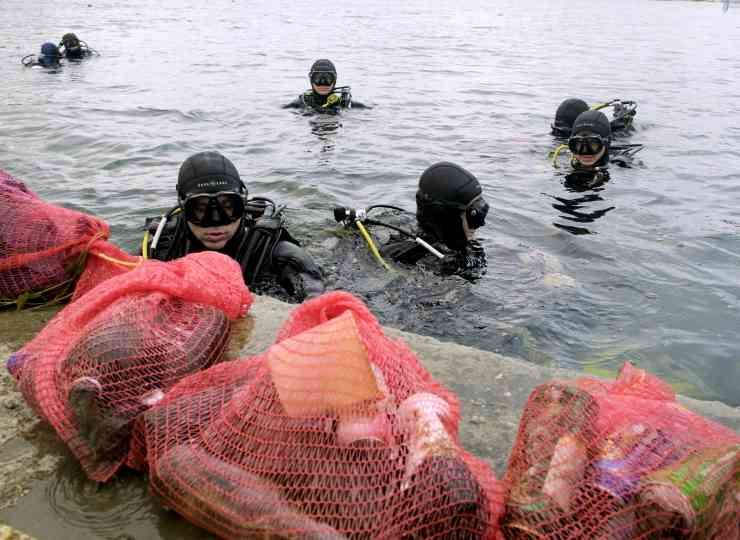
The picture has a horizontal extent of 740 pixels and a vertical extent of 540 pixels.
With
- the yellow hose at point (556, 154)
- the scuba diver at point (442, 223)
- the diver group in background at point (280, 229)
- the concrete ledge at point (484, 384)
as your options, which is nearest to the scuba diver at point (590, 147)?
the yellow hose at point (556, 154)

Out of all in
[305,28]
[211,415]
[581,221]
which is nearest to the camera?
[211,415]

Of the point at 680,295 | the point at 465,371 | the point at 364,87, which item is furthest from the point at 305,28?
the point at 465,371

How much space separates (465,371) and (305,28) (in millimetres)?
29816

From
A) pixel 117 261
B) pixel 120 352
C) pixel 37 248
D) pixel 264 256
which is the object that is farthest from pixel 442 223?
pixel 120 352

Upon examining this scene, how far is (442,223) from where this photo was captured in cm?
520

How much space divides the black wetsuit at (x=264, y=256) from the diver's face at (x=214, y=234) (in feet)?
0.24

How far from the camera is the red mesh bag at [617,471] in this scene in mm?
1637

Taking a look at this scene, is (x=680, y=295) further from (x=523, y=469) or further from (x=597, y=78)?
(x=597, y=78)

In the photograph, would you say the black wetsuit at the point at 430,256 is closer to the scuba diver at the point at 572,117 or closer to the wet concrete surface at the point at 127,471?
the wet concrete surface at the point at 127,471

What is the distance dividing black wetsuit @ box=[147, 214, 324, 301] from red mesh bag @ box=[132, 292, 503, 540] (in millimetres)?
2385

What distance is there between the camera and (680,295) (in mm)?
5254

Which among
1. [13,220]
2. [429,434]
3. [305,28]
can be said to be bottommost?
[305,28]

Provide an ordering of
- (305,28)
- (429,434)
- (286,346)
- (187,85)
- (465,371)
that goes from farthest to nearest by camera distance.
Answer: (305,28), (187,85), (465,371), (286,346), (429,434)

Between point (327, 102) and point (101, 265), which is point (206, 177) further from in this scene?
point (327, 102)
